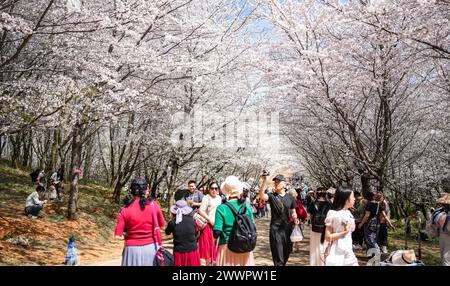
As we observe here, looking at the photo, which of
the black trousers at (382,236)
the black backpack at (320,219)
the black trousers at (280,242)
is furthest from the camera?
the black trousers at (382,236)

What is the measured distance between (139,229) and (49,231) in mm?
7018

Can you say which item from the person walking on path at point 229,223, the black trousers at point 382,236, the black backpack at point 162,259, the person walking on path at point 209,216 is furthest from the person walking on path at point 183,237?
the black trousers at point 382,236

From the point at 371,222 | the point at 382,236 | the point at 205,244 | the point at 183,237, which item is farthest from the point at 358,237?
the point at 183,237

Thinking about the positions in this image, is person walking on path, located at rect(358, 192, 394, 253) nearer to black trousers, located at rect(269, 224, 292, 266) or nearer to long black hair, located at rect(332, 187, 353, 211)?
black trousers, located at rect(269, 224, 292, 266)

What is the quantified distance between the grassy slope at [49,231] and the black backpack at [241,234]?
219 inches

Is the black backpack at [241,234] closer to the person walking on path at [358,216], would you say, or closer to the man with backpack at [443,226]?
the man with backpack at [443,226]

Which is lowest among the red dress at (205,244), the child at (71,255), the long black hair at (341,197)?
the child at (71,255)

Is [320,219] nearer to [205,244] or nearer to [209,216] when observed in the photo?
[209,216]

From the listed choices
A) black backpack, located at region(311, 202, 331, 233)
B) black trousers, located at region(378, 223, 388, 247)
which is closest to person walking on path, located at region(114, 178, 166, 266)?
black backpack, located at region(311, 202, 331, 233)

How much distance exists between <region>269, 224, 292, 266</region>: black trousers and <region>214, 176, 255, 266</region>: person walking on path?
107 centimetres

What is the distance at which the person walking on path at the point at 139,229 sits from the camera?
4340 mm

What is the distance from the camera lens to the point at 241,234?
14.4 feet

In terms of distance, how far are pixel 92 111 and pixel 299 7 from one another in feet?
18.7
